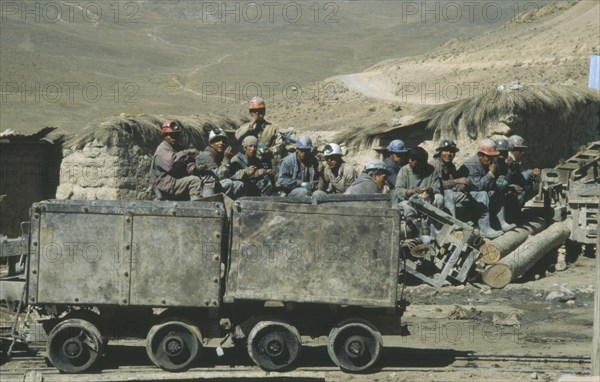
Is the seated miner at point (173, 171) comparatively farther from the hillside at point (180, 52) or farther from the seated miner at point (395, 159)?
the hillside at point (180, 52)

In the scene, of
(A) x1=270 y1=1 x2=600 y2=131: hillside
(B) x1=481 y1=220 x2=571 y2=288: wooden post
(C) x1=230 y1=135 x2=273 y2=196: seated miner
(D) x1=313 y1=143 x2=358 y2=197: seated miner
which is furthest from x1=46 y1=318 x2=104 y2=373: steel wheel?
(A) x1=270 y1=1 x2=600 y2=131: hillside

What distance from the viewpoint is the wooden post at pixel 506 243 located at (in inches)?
602

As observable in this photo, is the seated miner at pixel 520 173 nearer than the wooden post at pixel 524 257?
No

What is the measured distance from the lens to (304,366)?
10688mm

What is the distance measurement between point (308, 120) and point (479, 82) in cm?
893

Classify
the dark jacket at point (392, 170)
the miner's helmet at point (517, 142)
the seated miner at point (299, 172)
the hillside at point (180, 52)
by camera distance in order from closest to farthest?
the seated miner at point (299, 172), the dark jacket at point (392, 170), the miner's helmet at point (517, 142), the hillside at point (180, 52)

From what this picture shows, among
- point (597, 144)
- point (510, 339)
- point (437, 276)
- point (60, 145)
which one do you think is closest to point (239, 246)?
point (510, 339)

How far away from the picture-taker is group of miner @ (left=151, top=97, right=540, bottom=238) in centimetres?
1324

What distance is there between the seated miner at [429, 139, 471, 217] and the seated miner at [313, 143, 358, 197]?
167cm

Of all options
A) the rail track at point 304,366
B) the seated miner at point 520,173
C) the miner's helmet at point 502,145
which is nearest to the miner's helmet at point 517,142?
the seated miner at point 520,173

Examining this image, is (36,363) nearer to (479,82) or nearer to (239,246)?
(239,246)

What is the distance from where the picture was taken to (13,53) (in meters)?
53.1

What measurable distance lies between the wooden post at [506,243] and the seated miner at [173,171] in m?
4.71

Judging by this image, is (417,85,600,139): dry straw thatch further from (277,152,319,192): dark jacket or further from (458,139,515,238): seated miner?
(277,152,319,192): dark jacket
